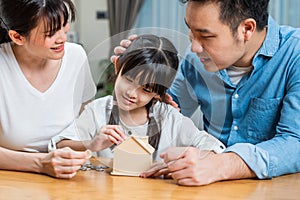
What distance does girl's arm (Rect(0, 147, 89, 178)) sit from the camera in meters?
1.46

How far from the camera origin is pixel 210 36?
1.54m

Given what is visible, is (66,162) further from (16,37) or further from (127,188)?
(16,37)

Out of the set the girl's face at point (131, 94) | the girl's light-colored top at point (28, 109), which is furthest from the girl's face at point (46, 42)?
the girl's face at point (131, 94)

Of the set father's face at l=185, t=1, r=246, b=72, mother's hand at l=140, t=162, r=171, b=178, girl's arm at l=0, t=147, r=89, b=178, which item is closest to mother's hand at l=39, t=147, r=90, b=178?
girl's arm at l=0, t=147, r=89, b=178

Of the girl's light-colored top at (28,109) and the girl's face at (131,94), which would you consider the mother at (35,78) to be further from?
the girl's face at (131,94)

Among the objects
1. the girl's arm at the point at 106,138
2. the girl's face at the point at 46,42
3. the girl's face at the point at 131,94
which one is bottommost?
the girl's arm at the point at 106,138

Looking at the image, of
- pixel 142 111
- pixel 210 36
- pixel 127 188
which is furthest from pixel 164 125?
pixel 210 36

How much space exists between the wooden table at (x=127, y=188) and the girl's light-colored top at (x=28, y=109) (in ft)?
0.71

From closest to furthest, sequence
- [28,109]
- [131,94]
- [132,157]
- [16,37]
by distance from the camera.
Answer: [131,94] < [132,157] < [16,37] < [28,109]

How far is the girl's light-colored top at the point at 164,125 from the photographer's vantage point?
1.42 m

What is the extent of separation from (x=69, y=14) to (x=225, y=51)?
463 millimetres

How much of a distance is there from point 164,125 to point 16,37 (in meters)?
0.52

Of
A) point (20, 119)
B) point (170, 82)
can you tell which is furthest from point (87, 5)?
point (170, 82)

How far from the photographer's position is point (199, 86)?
4.96ft
